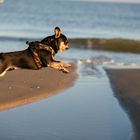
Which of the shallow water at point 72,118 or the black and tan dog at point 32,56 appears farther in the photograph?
the black and tan dog at point 32,56

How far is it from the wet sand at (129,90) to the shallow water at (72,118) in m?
0.14

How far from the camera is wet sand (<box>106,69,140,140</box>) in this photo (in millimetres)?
10570

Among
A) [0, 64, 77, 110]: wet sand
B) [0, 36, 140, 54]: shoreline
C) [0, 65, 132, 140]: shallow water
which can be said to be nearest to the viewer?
[0, 65, 132, 140]: shallow water

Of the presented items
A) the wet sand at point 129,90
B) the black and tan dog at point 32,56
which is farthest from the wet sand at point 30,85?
the black and tan dog at point 32,56

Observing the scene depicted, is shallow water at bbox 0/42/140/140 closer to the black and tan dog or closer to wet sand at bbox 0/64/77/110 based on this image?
wet sand at bbox 0/64/77/110

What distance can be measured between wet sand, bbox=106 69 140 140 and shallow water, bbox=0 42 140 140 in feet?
0.46

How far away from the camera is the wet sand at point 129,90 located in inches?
416

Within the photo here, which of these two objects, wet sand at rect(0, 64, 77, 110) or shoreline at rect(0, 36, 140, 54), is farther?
shoreline at rect(0, 36, 140, 54)

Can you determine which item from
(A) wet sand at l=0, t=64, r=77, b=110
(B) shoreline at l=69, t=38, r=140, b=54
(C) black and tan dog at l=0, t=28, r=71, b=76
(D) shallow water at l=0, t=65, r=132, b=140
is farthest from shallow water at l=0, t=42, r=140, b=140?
(B) shoreline at l=69, t=38, r=140, b=54

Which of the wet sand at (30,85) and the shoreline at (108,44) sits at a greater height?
the shoreline at (108,44)

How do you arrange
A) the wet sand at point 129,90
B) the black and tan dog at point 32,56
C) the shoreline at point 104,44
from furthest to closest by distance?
the shoreline at point 104,44 < the wet sand at point 129,90 < the black and tan dog at point 32,56

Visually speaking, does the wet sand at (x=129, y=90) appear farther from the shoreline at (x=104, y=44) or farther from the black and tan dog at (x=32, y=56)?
the shoreline at (x=104, y=44)

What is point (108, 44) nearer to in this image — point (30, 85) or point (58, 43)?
point (30, 85)

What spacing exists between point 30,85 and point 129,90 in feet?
7.63
